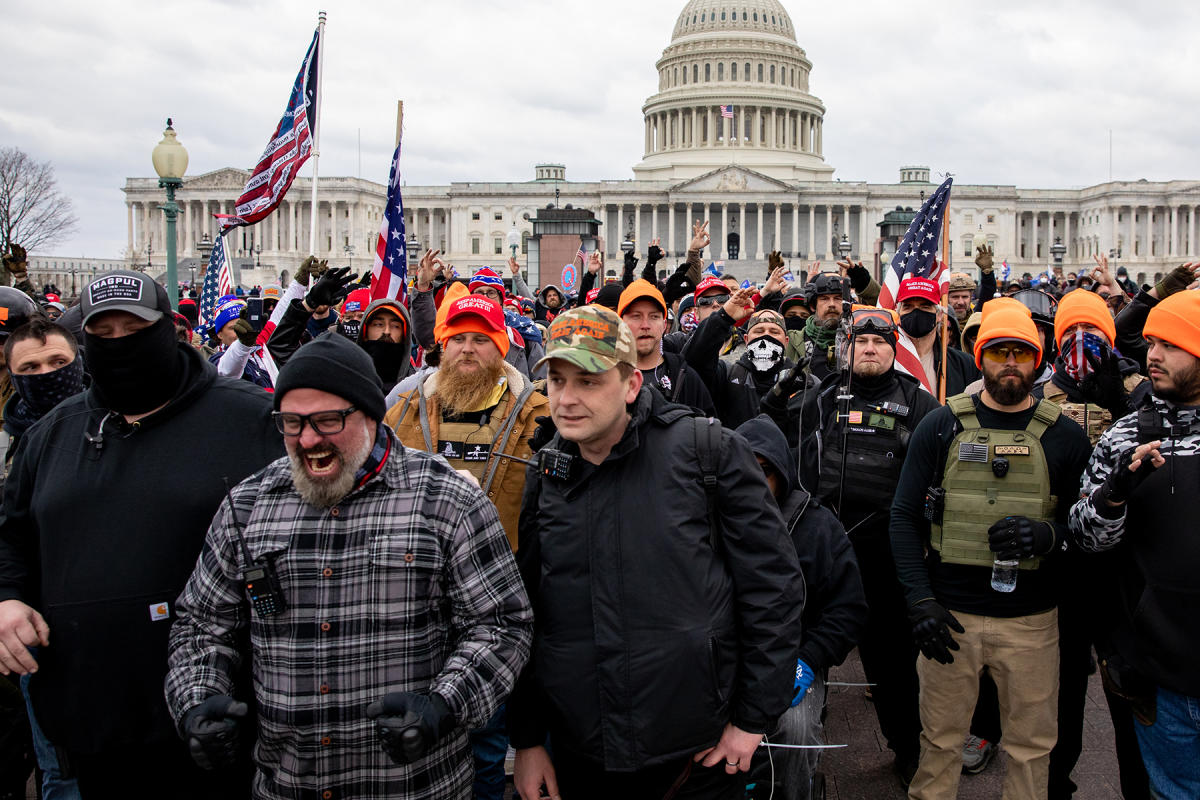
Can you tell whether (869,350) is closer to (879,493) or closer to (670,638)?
(879,493)

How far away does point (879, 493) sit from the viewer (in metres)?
5.16

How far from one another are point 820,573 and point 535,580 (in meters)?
1.42

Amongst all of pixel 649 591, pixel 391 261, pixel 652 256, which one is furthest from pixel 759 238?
pixel 649 591

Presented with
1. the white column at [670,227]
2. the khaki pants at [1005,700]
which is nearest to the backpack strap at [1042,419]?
the khaki pants at [1005,700]

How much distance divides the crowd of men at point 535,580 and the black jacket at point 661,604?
1 centimetres

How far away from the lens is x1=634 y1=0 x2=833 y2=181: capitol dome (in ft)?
306

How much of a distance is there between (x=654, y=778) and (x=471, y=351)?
231 cm

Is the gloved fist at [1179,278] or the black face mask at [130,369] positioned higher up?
the gloved fist at [1179,278]

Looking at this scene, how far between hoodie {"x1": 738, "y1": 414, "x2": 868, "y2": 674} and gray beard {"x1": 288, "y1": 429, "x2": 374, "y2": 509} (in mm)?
1713

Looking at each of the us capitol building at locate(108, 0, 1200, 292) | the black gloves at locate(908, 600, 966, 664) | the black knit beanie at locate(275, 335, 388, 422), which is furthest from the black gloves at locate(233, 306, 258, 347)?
the us capitol building at locate(108, 0, 1200, 292)

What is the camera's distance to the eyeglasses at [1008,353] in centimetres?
430

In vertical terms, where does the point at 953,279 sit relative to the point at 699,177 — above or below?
below

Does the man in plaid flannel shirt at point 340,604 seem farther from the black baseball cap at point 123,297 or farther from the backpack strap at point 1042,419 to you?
the backpack strap at point 1042,419

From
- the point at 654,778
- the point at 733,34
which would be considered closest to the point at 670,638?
the point at 654,778
